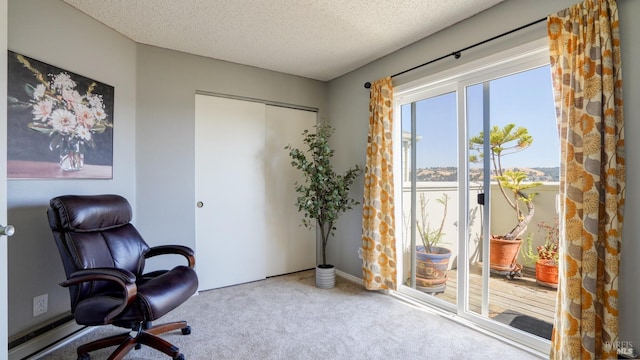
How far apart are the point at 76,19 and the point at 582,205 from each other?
364 cm

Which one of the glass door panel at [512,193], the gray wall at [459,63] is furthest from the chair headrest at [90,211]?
the glass door panel at [512,193]

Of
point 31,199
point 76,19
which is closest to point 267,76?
point 76,19

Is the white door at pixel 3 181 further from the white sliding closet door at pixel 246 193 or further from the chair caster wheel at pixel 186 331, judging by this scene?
the white sliding closet door at pixel 246 193

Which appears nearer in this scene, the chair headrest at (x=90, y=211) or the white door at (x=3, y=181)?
the white door at (x=3, y=181)

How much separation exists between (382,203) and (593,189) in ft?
5.28

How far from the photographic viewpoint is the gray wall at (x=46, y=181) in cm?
190

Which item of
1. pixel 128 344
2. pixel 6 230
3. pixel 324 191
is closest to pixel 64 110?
pixel 6 230

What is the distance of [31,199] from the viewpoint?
199cm

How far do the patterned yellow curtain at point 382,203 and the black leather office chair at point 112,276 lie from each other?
1676 millimetres

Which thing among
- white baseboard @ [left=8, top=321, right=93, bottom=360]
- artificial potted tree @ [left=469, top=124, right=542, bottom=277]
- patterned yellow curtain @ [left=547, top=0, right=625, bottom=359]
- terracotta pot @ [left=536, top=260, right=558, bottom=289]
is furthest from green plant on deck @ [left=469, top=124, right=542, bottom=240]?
white baseboard @ [left=8, top=321, right=93, bottom=360]

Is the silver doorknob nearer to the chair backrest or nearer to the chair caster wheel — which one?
the chair backrest

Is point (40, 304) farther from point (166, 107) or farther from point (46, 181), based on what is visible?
point (166, 107)

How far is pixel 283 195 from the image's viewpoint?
3660 millimetres

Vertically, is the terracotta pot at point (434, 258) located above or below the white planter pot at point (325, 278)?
above
